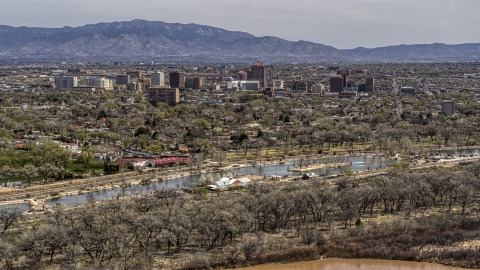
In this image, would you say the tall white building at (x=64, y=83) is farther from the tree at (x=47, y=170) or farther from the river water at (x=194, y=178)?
the tree at (x=47, y=170)

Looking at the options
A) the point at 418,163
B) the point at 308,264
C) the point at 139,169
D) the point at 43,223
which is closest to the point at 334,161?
the point at 418,163

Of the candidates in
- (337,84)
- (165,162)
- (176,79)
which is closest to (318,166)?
(165,162)

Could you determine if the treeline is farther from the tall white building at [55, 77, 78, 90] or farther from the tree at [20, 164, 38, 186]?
the tall white building at [55, 77, 78, 90]

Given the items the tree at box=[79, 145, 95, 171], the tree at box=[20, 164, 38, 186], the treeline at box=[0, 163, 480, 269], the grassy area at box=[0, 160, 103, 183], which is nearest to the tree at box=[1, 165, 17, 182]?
the grassy area at box=[0, 160, 103, 183]

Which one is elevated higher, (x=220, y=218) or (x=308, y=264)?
(x=220, y=218)

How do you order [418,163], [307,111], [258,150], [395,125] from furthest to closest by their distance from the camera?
1. [307,111]
2. [395,125]
3. [258,150]
4. [418,163]

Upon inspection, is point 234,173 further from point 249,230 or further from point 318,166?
point 249,230

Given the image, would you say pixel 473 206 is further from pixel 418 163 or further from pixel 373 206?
pixel 418 163
